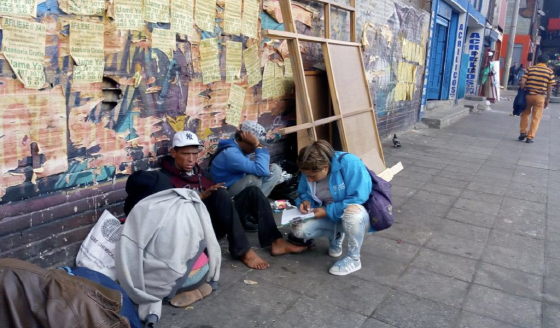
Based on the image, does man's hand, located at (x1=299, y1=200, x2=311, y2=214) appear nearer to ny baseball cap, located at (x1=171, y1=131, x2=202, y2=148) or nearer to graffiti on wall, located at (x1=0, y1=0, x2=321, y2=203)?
ny baseball cap, located at (x1=171, y1=131, x2=202, y2=148)

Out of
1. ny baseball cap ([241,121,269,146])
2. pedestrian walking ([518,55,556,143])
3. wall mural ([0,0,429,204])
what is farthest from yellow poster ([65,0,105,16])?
pedestrian walking ([518,55,556,143])

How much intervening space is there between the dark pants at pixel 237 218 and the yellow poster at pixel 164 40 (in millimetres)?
1174

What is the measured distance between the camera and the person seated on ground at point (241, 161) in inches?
150

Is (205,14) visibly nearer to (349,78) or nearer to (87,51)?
(87,51)

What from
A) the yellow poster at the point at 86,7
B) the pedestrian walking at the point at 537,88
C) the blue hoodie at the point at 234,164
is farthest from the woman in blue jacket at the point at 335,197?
the pedestrian walking at the point at 537,88

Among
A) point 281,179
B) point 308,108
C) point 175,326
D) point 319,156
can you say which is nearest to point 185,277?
point 175,326

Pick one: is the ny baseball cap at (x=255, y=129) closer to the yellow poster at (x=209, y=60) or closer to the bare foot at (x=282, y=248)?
the yellow poster at (x=209, y=60)

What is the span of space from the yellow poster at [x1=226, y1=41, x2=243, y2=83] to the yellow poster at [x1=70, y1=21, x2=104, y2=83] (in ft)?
4.60

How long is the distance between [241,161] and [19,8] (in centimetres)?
188

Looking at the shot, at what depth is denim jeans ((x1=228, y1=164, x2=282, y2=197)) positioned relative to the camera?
390 cm

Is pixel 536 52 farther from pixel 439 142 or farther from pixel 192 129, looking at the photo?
pixel 192 129

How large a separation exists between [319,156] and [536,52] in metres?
43.2

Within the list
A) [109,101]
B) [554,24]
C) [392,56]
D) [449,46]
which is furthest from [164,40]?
[554,24]

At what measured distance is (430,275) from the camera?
133 inches
